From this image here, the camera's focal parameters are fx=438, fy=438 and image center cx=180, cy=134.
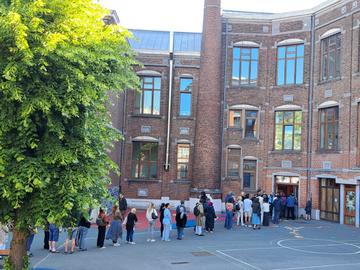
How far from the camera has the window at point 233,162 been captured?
91.4ft

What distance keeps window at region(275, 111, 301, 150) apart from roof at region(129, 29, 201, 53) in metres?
8.90

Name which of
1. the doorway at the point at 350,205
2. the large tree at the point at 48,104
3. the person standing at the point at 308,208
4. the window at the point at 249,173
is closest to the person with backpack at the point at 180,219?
the large tree at the point at 48,104

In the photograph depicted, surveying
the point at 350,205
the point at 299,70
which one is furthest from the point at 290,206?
the point at 299,70

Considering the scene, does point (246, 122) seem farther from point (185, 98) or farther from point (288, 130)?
point (185, 98)

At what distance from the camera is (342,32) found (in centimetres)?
2361

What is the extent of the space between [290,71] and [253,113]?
3442mm

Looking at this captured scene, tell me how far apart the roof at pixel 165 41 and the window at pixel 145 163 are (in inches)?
295

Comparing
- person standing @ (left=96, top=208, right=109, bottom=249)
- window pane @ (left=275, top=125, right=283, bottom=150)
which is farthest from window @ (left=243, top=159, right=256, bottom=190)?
person standing @ (left=96, top=208, right=109, bottom=249)

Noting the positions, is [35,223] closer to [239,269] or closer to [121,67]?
[121,67]

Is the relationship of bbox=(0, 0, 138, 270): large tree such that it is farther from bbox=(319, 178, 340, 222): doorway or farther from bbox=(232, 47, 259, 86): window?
bbox=(232, 47, 259, 86): window

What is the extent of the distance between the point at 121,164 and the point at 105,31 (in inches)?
806

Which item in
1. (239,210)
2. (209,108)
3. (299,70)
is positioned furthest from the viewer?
(299,70)

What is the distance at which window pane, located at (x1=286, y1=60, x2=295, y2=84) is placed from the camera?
88.2ft

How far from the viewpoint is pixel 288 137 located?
2681 cm
